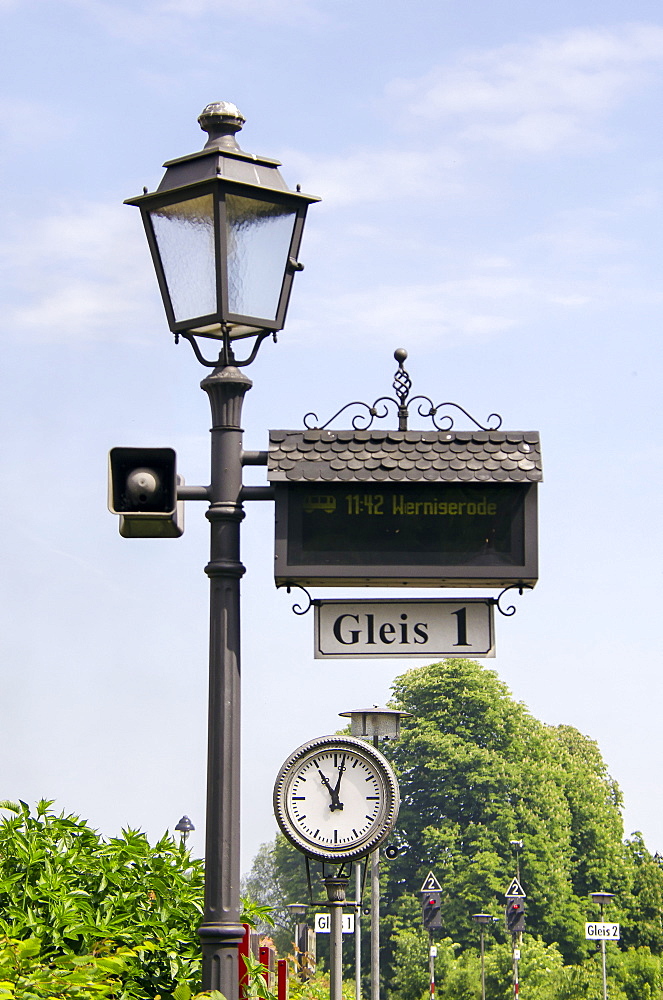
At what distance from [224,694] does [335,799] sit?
124 centimetres

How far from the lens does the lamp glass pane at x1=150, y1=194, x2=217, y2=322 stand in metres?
6.55

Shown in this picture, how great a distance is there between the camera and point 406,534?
6.61 metres

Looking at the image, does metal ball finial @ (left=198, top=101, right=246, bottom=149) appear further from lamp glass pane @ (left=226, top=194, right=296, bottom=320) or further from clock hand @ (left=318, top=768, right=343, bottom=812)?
clock hand @ (left=318, top=768, right=343, bottom=812)

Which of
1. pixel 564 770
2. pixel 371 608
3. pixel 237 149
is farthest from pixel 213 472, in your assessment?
pixel 564 770

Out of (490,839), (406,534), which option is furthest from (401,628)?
(490,839)

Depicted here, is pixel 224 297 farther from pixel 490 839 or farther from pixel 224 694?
pixel 490 839

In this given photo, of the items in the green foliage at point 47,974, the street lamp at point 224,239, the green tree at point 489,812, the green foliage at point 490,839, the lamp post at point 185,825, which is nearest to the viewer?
the green foliage at point 47,974

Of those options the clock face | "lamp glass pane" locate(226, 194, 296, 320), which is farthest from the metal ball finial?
the clock face

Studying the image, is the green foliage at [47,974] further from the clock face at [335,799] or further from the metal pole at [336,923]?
the metal pole at [336,923]

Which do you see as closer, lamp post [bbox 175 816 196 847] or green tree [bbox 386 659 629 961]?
lamp post [bbox 175 816 196 847]

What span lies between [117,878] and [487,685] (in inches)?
2235

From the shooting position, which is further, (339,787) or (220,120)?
(339,787)

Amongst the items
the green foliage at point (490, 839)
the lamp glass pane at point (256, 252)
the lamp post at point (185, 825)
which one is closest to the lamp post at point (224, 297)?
the lamp glass pane at point (256, 252)

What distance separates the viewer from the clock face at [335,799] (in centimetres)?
719
